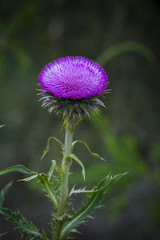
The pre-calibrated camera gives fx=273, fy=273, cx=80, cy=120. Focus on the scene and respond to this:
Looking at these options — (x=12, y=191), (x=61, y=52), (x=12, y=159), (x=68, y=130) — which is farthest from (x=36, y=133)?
(x=68, y=130)

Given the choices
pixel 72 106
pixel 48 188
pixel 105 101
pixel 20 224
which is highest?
pixel 105 101

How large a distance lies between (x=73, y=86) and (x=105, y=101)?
376 centimetres

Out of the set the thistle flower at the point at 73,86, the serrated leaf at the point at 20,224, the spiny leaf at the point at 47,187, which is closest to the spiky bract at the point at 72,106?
the thistle flower at the point at 73,86

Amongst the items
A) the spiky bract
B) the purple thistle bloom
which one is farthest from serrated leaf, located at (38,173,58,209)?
the purple thistle bloom

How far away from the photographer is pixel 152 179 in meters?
4.09

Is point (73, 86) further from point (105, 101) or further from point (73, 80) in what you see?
point (105, 101)

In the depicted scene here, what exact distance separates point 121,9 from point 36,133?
3.27 meters

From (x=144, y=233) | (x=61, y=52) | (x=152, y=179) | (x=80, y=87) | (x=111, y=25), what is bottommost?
(x=144, y=233)

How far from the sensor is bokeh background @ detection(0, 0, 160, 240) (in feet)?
12.8

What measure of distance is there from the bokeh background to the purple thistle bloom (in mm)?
1546

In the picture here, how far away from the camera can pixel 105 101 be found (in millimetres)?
5535

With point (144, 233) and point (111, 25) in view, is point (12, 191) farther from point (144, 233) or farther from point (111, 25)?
point (111, 25)

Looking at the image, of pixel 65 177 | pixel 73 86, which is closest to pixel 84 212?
pixel 65 177

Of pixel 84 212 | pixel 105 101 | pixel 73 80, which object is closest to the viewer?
pixel 73 80
